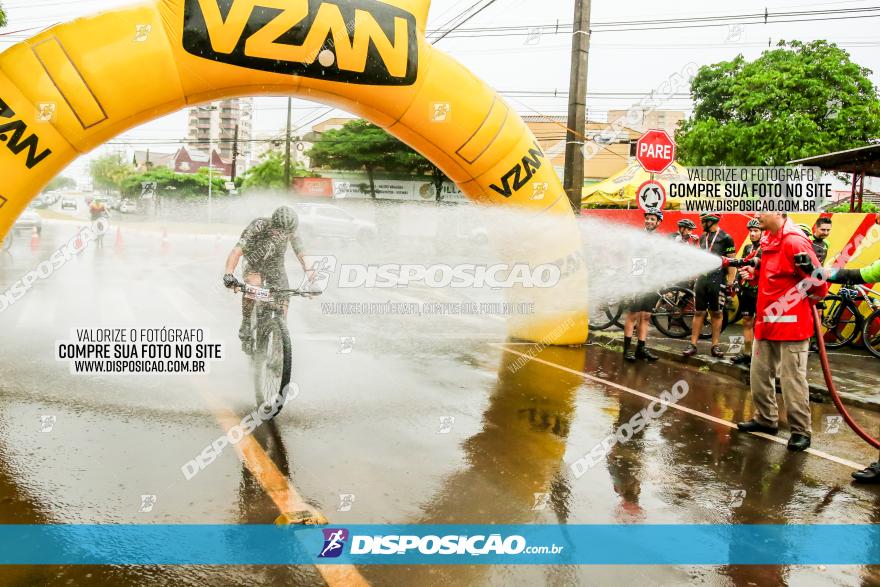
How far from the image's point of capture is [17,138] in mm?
6055

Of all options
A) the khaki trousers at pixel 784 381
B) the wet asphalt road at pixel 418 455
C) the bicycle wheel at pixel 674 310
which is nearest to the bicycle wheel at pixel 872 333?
the wet asphalt road at pixel 418 455

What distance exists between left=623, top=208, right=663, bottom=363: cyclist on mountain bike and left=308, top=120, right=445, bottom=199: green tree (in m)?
25.5

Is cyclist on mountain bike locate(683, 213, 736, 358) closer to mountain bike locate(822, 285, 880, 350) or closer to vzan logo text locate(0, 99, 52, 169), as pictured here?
mountain bike locate(822, 285, 880, 350)

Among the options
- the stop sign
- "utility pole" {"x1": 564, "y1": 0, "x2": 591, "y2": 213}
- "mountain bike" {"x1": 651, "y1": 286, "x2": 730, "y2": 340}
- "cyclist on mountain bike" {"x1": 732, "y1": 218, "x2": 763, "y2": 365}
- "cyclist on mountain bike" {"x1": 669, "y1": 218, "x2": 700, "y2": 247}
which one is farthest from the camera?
"utility pole" {"x1": 564, "y1": 0, "x2": 591, "y2": 213}

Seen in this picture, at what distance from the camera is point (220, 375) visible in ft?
23.7

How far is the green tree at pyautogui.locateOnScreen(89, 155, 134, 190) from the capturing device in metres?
78.8

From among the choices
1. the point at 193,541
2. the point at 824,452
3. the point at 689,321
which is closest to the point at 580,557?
the point at 193,541

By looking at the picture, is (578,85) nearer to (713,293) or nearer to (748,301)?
(713,293)

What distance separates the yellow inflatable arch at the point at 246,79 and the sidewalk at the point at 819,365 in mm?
3365

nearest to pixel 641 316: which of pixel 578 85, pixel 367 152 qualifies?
pixel 578 85

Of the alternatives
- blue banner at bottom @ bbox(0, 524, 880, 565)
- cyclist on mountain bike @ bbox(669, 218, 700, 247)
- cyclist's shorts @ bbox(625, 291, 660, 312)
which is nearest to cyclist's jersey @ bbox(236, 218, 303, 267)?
blue banner at bottom @ bbox(0, 524, 880, 565)

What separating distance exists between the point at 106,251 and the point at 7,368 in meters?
14.6

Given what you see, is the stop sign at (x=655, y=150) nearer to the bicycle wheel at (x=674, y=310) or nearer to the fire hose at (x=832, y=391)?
the bicycle wheel at (x=674, y=310)

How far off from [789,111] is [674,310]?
65.9 ft
